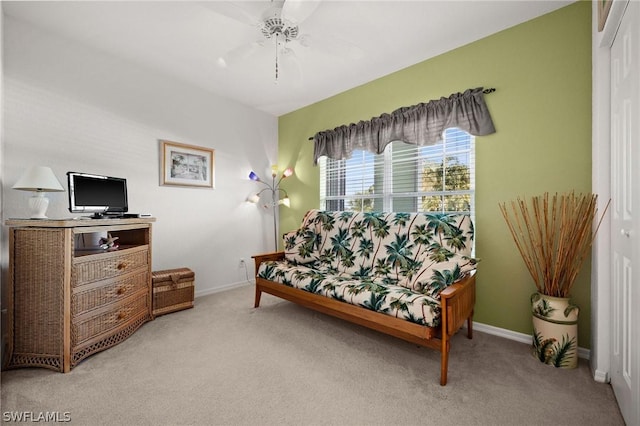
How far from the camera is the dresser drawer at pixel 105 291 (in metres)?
1.89

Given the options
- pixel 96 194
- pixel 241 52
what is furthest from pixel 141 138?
pixel 241 52

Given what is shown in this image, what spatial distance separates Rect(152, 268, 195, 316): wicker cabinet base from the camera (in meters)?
2.71

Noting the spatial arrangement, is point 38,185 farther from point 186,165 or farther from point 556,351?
point 556,351

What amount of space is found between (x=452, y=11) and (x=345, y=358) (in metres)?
2.72

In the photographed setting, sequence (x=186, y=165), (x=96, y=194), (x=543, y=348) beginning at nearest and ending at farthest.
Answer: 1. (x=543, y=348)
2. (x=96, y=194)
3. (x=186, y=165)

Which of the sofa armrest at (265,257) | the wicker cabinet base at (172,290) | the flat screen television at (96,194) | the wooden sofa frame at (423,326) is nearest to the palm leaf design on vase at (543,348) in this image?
the wooden sofa frame at (423,326)

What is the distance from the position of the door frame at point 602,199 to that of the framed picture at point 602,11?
0.18 ft

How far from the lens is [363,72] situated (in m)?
3.04

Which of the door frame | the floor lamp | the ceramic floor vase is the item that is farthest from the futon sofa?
the floor lamp

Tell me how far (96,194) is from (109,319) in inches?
41.0

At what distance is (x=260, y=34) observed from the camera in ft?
7.88

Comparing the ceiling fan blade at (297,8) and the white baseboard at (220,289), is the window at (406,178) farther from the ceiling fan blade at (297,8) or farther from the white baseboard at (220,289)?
the ceiling fan blade at (297,8)

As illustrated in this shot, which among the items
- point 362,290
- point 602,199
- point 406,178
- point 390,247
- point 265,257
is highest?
point 406,178

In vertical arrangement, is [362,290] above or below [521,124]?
below
